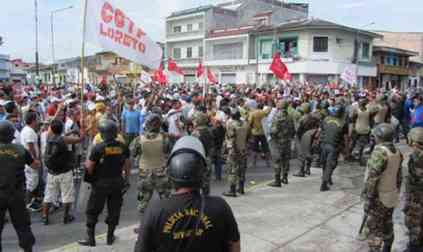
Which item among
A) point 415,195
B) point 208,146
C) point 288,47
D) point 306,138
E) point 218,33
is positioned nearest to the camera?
point 415,195

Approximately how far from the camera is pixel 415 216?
487cm

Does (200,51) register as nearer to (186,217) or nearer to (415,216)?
(415,216)

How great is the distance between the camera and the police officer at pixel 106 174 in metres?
4.89

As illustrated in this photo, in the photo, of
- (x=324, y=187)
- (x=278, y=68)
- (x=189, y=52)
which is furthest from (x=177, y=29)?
(x=324, y=187)

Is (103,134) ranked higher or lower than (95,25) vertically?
lower

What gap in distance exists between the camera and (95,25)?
6367 millimetres

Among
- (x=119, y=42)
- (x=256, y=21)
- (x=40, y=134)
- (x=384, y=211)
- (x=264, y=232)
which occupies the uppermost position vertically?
(x=256, y=21)

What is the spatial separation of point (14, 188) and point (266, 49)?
38.1 metres

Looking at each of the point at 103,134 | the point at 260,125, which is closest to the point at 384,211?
the point at 103,134

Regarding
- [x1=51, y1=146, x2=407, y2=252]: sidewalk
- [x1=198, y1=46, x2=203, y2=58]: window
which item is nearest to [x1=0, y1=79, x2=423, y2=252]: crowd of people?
[x1=51, y1=146, x2=407, y2=252]: sidewalk

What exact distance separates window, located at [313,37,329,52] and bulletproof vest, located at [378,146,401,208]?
33.5 meters

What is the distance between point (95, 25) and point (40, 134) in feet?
8.45

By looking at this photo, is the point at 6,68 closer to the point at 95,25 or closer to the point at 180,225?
the point at 95,25

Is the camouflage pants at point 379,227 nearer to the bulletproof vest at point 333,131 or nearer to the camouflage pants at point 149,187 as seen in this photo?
the camouflage pants at point 149,187
